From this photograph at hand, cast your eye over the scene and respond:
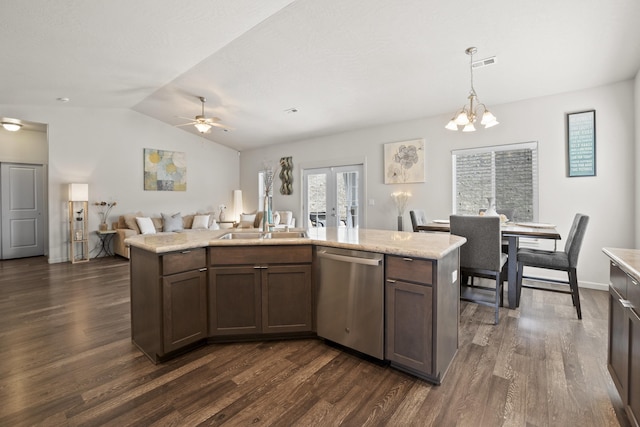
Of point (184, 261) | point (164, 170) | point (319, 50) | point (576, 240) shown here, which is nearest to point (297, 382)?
point (184, 261)

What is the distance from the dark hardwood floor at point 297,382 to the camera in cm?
160

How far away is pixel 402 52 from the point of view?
11.7 ft

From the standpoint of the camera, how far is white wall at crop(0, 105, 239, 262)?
5.84m

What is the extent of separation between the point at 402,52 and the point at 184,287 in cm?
347

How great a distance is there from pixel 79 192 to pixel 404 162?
20.6ft

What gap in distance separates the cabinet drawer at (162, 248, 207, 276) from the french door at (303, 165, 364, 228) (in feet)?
14.5

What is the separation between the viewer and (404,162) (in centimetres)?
554

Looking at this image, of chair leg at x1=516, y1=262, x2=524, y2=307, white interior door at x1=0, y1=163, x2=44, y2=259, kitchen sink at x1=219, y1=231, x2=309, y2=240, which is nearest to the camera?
kitchen sink at x1=219, y1=231, x2=309, y2=240

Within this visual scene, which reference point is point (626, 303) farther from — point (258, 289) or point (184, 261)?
point (184, 261)

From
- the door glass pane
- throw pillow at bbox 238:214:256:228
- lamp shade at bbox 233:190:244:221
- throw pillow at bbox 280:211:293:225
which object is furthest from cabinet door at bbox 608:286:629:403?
lamp shade at bbox 233:190:244:221

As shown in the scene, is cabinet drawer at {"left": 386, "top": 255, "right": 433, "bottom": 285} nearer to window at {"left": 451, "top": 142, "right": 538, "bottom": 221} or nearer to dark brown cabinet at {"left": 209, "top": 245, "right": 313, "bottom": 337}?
dark brown cabinet at {"left": 209, "top": 245, "right": 313, "bottom": 337}

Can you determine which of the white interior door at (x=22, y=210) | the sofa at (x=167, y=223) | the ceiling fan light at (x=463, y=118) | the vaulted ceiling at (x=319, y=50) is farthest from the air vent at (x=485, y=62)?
the white interior door at (x=22, y=210)

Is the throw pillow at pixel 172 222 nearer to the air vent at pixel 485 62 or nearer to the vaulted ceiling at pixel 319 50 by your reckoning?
the vaulted ceiling at pixel 319 50

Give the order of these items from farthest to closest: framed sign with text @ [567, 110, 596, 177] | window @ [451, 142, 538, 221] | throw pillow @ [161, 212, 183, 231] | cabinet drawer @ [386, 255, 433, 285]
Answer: throw pillow @ [161, 212, 183, 231]
window @ [451, 142, 538, 221]
framed sign with text @ [567, 110, 596, 177]
cabinet drawer @ [386, 255, 433, 285]
